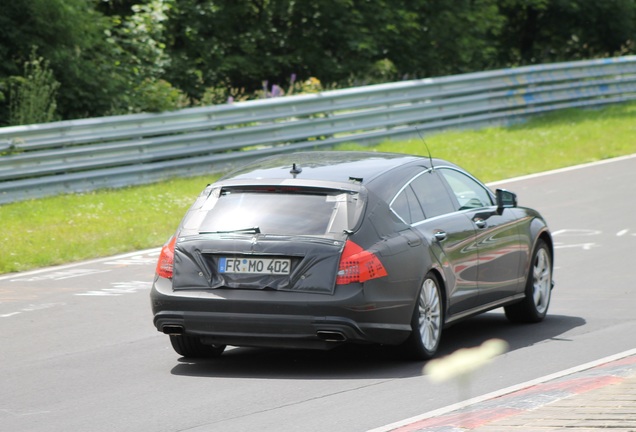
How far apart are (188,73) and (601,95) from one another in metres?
9.64

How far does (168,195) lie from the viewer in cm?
1888

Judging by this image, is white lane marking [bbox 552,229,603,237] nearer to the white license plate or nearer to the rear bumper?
the rear bumper

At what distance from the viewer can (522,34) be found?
4156 cm

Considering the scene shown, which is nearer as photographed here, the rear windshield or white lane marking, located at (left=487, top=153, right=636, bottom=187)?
the rear windshield

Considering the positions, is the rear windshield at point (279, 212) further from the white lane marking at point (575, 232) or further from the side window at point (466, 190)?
the white lane marking at point (575, 232)

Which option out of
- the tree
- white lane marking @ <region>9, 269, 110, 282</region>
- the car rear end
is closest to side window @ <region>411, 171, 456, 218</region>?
the car rear end

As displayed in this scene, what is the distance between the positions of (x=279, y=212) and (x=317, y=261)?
519 millimetres

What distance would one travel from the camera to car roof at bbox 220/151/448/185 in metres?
9.14

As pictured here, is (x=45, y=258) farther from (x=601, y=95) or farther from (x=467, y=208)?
(x=601, y=95)

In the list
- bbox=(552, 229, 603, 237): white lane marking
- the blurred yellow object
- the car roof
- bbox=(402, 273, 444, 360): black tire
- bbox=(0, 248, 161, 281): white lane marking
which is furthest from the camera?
bbox=(552, 229, 603, 237): white lane marking

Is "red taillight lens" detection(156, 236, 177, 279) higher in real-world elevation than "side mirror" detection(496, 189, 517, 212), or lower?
lower

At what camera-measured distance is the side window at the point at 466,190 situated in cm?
1020

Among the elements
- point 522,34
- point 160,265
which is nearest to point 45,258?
point 160,265

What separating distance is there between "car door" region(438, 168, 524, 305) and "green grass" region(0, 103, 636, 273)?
5.76 metres
